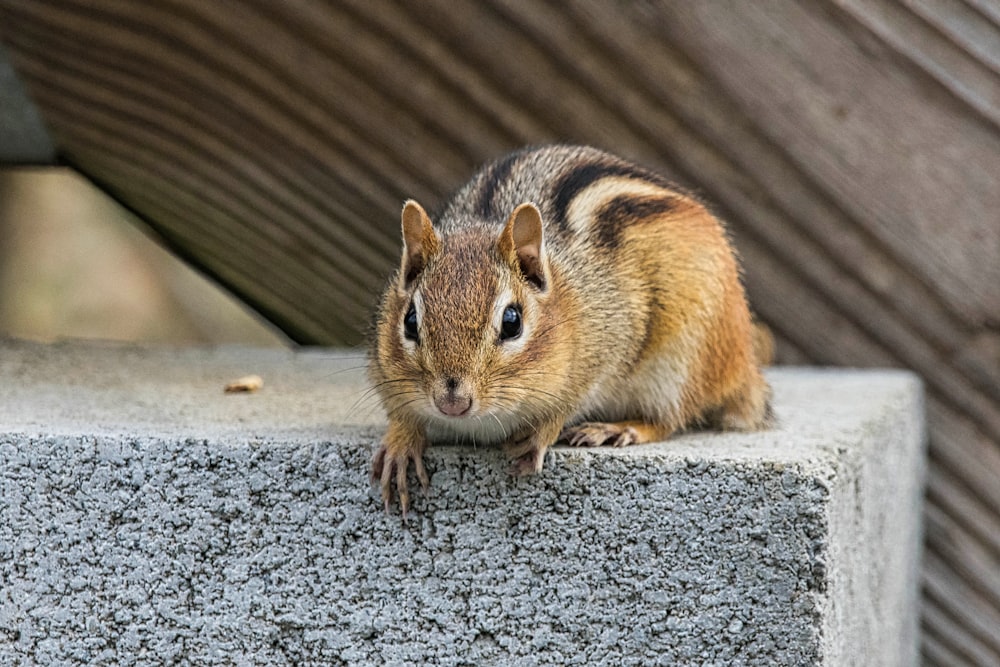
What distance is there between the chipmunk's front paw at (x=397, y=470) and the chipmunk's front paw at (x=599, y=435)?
0.29m

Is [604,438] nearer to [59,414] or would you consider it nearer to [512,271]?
[512,271]

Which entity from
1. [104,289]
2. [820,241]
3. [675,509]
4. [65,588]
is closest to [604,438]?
[675,509]

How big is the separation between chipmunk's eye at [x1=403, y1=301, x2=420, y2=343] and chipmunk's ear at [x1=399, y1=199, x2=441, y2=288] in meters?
0.11

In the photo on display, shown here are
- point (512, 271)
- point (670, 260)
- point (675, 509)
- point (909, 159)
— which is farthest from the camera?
point (909, 159)

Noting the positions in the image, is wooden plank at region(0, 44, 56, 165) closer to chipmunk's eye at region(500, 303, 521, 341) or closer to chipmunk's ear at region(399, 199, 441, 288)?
chipmunk's ear at region(399, 199, 441, 288)

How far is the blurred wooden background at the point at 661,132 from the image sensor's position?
113 inches

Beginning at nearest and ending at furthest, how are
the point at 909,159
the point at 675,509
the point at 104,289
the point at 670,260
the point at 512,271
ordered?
the point at 675,509
the point at 512,271
the point at 670,260
the point at 909,159
the point at 104,289

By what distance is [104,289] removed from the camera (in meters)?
6.05

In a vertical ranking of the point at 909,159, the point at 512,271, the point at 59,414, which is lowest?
the point at 59,414

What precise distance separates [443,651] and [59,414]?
33.4 inches

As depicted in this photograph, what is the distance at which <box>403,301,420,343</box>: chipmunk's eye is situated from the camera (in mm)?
2010

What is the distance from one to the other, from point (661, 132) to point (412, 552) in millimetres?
1447

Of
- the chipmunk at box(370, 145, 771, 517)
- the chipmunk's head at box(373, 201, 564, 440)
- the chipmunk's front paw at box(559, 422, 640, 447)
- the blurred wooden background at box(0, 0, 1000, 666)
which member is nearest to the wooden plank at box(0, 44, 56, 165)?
the blurred wooden background at box(0, 0, 1000, 666)

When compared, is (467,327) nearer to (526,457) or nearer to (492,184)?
(526,457)
